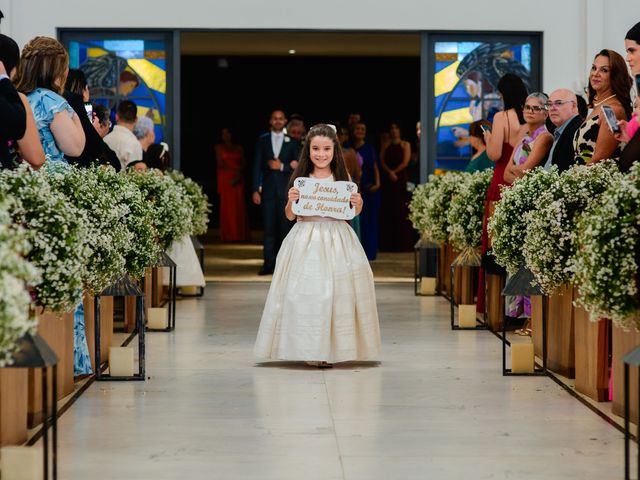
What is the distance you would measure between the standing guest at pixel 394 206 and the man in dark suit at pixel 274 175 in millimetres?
4791

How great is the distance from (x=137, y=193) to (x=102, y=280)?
1.16 meters

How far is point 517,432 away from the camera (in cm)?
554

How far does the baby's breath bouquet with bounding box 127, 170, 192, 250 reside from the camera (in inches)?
366

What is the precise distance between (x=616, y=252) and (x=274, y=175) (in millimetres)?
9573

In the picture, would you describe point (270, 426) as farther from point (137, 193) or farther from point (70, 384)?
point (137, 193)

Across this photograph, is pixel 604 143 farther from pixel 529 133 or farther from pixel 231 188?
pixel 231 188

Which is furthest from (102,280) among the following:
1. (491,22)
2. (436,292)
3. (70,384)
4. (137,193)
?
(491,22)

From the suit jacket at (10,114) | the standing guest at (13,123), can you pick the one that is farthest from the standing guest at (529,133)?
the suit jacket at (10,114)

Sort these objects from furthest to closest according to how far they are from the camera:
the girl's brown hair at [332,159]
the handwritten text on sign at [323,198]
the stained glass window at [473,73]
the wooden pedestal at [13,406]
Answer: the stained glass window at [473,73], the girl's brown hair at [332,159], the handwritten text on sign at [323,198], the wooden pedestal at [13,406]

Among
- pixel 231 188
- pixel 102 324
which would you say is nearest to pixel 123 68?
pixel 102 324

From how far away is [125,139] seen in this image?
34.4 ft

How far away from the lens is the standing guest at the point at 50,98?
659 cm

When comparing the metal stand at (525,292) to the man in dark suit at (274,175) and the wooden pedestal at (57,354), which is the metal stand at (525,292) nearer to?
the wooden pedestal at (57,354)

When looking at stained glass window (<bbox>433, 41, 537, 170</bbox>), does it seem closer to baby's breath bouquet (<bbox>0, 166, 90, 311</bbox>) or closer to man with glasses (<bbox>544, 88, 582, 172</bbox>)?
man with glasses (<bbox>544, 88, 582, 172</bbox>)
